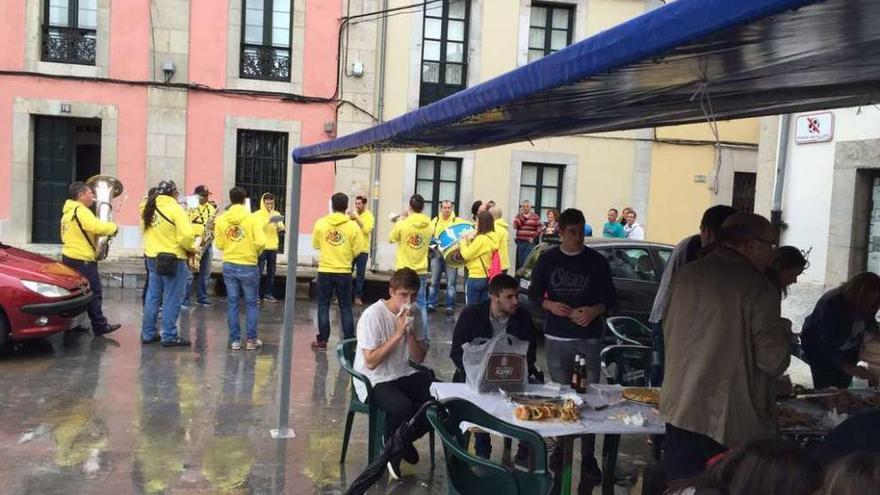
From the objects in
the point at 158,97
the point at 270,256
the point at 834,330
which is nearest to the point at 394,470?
the point at 834,330

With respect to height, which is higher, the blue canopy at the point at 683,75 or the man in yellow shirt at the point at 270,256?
the blue canopy at the point at 683,75

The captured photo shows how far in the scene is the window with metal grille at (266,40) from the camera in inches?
626

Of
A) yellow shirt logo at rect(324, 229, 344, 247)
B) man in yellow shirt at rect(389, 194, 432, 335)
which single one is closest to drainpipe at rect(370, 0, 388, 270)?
man in yellow shirt at rect(389, 194, 432, 335)

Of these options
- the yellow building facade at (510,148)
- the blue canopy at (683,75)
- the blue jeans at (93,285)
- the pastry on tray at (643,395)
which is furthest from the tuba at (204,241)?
the pastry on tray at (643,395)

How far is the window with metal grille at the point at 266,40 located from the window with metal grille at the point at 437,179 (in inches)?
137

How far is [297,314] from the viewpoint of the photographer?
37.6ft

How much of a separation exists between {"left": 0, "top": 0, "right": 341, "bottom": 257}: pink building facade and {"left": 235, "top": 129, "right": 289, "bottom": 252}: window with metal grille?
0.02 meters

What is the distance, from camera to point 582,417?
3916 millimetres

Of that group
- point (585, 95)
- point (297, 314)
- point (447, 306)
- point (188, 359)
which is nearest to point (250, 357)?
point (188, 359)

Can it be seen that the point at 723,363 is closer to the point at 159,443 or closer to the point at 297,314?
the point at 159,443

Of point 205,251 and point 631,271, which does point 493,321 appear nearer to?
point 631,271

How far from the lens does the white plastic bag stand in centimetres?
424

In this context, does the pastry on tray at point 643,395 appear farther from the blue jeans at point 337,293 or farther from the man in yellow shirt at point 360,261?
the man in yellow shirt at point 360,261

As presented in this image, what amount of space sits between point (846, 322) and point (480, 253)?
5.28 meters
